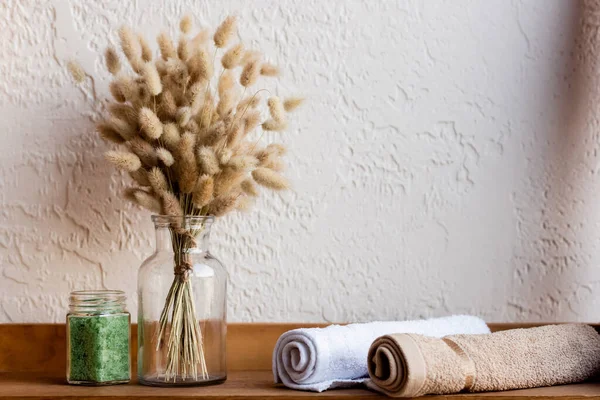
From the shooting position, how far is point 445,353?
0.86 meters

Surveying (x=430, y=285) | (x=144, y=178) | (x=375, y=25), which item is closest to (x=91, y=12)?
(x=144, y=178)

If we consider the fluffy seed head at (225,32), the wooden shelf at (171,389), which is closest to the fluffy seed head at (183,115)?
the fluffy seed head at (225,32)

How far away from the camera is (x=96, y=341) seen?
93cm

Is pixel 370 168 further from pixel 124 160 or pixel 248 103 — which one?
pixel 124 160

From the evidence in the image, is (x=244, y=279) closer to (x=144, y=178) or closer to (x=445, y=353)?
(x=144, y=178)

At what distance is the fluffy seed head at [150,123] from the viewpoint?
91 cm

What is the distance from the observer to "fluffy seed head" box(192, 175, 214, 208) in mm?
935

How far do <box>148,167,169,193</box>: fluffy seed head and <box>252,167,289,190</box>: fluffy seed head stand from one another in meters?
0.12

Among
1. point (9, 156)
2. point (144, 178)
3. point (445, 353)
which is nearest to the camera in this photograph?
point (445, 353)

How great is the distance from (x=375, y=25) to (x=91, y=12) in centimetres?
44

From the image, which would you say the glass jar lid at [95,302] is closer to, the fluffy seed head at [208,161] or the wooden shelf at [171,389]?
the wooden shelf at [171,389]

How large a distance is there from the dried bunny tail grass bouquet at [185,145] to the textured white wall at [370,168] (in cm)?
15

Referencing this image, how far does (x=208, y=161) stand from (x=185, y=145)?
1.4 inches

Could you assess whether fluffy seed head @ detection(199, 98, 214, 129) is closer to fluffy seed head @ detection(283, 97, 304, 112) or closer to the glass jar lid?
fluffy seed head @ detection(283, 97, 304, 112)
